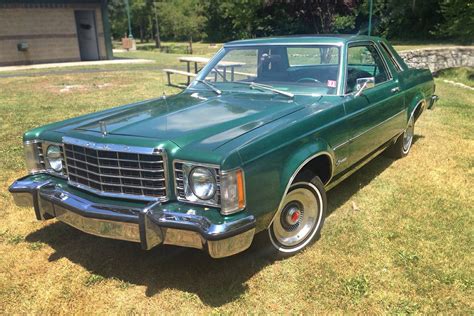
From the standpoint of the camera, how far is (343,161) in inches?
149

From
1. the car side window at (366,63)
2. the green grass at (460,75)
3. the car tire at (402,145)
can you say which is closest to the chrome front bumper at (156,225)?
the car side window at (366,63)

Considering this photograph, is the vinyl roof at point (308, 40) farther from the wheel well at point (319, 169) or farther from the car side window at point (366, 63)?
the wheel well at point (319, 169)

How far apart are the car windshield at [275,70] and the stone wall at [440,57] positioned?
1359cm

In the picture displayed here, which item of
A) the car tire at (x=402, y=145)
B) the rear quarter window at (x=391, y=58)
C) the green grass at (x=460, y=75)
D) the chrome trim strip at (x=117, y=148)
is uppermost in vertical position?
the rear quarter window at (x=391, y=58)

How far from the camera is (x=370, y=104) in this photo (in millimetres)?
4160

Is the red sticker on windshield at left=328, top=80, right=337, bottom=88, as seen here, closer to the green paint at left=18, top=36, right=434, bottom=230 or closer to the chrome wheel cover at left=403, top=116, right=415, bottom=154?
the green paint at left=18, top=36, right=434, bottom=230

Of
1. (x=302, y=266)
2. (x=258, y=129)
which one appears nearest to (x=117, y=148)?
(x=258, y=129)

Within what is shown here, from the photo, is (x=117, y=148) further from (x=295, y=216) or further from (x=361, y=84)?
(x=361, y=84)

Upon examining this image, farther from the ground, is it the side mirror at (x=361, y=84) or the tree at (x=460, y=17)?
the tree at (x=460, y=17)

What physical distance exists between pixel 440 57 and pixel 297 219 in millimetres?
15580

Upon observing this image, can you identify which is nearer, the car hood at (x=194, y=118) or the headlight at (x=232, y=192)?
the headlight at (x=232, y=192)

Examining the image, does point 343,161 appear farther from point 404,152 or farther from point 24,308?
point 24,308

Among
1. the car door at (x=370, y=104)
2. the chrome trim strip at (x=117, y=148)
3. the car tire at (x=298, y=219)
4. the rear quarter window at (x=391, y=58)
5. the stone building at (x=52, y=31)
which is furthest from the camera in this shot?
the stone building at (x=52, y=31)

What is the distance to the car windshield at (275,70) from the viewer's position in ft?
13.0
